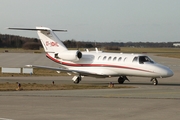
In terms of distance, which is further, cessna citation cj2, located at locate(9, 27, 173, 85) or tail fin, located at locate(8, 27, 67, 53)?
tail fin, located at locate(8, 27, 67, 53)

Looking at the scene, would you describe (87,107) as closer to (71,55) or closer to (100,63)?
(100,63)

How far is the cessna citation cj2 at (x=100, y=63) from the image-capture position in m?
32.1

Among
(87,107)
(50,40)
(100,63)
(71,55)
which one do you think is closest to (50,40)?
(50,40)

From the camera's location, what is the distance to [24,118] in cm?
1455

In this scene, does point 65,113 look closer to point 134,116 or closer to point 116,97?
point 134,116

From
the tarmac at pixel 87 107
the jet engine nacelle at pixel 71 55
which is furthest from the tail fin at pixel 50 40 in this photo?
the tarmac at pixel 87 107

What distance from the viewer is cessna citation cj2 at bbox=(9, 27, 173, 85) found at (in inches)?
1264

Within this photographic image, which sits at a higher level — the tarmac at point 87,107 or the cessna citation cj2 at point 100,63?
the cessna citation cj2 at point 100,63

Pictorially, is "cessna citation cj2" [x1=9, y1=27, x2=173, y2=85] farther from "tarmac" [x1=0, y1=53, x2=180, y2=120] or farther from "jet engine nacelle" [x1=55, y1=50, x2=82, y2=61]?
"tarmac" [x1=0, y1=53, x2=180, y2=120]

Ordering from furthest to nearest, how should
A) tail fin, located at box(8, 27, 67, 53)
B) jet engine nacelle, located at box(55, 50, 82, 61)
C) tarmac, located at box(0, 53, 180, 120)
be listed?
tail fin, located at box(8, 27, 67, 53)
jet engine nacelle, located at box(55, 50, 82, 61)
tarmac, located at box(0, 53, 180, 120)

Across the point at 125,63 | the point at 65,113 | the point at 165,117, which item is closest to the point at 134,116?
the point at 165,117

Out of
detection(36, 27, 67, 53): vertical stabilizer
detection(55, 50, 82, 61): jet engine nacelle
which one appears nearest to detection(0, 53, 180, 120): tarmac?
detection(55, 50, 82, 61): jet engine nacelle

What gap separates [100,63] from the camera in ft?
112

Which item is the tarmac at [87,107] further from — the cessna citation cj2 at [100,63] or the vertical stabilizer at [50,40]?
the vertical stabilizer at [50,40]
